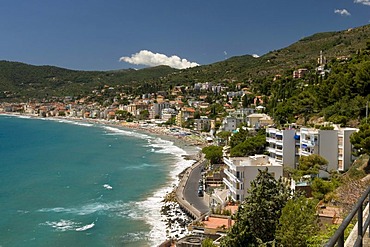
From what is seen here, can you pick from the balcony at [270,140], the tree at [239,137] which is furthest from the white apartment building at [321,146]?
the tree at [239,137]

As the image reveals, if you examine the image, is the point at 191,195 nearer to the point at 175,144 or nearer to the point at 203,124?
the point at 175,144

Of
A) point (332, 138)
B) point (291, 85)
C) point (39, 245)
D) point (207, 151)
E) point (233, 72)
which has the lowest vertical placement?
point (39, 245)

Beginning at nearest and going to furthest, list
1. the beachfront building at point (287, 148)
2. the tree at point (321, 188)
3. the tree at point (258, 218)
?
the tree at point (258, 218) < the tree at point (321, 188) < the beachfront building at point (287, 148)

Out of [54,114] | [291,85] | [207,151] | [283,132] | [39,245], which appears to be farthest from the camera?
[54,114]

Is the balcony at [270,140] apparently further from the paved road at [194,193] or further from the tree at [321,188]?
the tree at [321,188]

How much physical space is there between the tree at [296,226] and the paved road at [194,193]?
1548cm

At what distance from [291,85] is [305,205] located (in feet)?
159

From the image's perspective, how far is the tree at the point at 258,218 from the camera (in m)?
12.7

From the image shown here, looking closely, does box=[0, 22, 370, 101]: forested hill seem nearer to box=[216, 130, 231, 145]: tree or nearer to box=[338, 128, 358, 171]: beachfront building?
box=[216, 130, 231, 145]: tree

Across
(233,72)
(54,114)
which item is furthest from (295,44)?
(54,114)

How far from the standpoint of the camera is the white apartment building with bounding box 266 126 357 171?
2509cm

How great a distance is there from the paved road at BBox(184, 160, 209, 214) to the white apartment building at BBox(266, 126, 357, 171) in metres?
6.56

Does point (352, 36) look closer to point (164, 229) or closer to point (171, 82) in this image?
point (171, 82)

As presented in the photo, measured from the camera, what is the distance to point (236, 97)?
95625 mm
